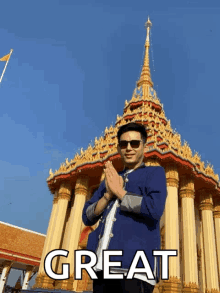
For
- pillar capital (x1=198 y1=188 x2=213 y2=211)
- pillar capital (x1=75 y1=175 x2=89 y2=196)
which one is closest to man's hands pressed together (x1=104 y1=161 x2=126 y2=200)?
pillar capital (x1=75 y1=175 x2=89 y2=196)

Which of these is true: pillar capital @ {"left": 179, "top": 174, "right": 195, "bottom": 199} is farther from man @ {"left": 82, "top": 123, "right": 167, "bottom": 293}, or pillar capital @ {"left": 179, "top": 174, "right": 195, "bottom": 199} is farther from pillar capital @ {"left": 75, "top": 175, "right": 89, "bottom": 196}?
man @ {"left": 82, "top": 123, "right": 167, "bottom": 293}

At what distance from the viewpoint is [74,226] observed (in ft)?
43.9

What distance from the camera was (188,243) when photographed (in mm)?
11266

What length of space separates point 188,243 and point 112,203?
10289 millimetres

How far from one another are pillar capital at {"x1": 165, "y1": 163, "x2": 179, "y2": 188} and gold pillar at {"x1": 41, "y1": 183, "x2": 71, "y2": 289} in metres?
6.35

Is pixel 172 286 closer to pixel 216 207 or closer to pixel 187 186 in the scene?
pixel 187 186

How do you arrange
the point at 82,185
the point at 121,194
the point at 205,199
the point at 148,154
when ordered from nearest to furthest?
the point at 121,194
the point at 148,154
the point at 205,199
the point at 82,185

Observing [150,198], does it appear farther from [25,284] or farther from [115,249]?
[25,284]

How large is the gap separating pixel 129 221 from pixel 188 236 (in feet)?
34.6

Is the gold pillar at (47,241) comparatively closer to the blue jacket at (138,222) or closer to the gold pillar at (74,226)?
the gold pillar at (74,226)

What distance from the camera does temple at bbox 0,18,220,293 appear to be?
36.3 feet

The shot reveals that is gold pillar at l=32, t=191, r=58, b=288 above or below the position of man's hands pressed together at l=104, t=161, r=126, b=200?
above

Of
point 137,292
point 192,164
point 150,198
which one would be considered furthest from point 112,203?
point 192,164

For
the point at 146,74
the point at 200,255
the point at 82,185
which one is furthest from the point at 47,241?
the point at 146,74
